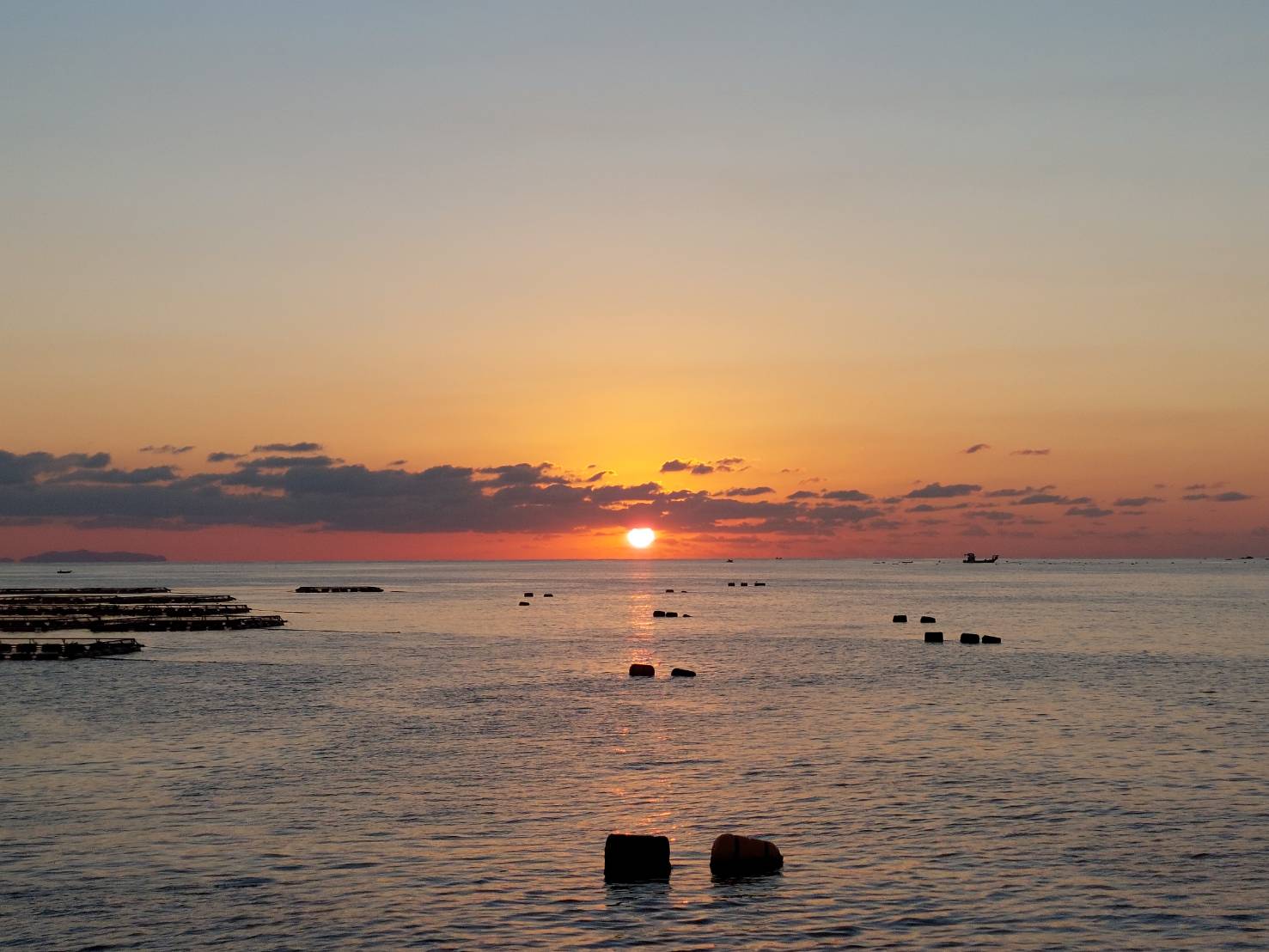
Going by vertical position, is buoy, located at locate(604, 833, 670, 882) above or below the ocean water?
above

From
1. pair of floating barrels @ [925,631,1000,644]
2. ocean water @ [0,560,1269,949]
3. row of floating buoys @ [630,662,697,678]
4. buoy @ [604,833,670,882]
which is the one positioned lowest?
pair of floating barrels @ [925,631,1000,644]

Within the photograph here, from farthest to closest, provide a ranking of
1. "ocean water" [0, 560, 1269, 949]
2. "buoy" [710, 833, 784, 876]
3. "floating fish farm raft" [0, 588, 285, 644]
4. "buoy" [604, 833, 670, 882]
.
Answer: "floating fish farm raft" [0, 588, 285, 644], "buoy" [710, 833, 784, 876], "buoy" [604, 833, 670, 882], "ocean water" [0, 560, 1269, 949]

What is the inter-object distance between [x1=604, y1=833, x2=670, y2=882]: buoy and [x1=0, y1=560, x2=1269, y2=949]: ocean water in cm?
42

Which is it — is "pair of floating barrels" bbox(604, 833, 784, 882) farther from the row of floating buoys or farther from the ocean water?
the row of floating buoys

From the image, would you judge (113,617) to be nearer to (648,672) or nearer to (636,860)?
(648,672)

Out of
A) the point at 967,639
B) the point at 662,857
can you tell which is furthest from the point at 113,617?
the point at 662,857

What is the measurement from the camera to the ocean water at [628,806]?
23.3 metres

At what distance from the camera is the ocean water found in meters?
23.3

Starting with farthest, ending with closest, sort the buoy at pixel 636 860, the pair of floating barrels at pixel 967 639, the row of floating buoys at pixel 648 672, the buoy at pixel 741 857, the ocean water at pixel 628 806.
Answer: the pair of floating barrels at pixel 967 639 → the row of floating buoys at pixel 648 672 → the buoy at pixel 741 857 → the buoy at pixel 636 860 → the ocean water at pixel 628 806

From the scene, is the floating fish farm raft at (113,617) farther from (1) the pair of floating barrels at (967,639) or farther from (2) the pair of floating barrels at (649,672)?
(1) the pair of floating barrels at (967,639)

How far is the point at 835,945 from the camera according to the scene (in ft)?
71.6

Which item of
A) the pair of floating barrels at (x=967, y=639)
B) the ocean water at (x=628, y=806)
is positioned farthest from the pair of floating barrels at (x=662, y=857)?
the pair of floating barrels at (x=967, y=639)

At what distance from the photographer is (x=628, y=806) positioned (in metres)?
33.3

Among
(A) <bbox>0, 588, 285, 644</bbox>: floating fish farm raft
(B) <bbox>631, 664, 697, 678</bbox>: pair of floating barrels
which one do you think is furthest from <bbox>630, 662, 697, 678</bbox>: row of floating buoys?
(A) <bbox>0, 588, 285, 644</bbox>: floating fish farm raft
